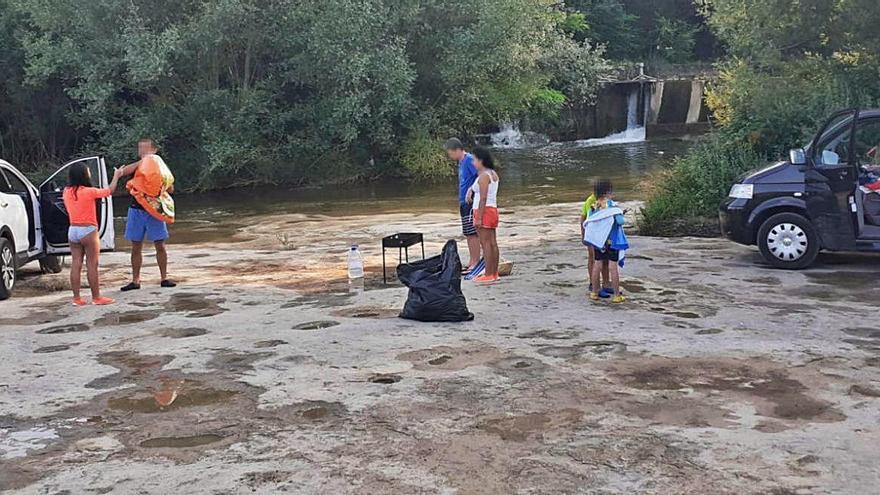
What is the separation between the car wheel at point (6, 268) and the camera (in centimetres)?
1076

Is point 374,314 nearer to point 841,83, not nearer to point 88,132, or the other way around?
point 841,83

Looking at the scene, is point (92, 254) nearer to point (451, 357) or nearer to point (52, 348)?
point (52, 348)

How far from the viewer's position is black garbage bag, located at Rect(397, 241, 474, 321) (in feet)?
Result: 28.1

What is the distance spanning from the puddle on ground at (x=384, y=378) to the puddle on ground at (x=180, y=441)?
1.38m

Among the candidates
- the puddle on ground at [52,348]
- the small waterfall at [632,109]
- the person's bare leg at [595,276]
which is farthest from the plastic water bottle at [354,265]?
the small waterfall at [632,109]

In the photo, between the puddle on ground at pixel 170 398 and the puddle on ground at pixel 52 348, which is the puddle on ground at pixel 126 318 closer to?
the puddle on ground at pixel 52 348

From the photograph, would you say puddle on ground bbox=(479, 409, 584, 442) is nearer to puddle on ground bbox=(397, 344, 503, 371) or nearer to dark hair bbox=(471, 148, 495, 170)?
puddle on ground bbox=(397, 344, 503, 371)

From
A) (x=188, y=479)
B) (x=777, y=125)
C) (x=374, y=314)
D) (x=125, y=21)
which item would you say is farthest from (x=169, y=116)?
(x=188, y=479)

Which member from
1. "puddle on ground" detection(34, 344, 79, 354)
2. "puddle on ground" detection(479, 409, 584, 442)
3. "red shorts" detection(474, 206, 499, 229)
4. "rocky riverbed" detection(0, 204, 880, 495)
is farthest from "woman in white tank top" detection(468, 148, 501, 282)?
"puddle on ground" detection(479, 409, 584, 442)

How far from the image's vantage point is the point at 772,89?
15547mm

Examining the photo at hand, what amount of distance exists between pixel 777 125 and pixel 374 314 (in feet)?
29.1

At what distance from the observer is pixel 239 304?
9836mm

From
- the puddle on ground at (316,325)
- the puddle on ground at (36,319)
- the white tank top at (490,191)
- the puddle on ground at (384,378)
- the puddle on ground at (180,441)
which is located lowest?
the puddle on ground at (180,441)

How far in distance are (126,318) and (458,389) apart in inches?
166
